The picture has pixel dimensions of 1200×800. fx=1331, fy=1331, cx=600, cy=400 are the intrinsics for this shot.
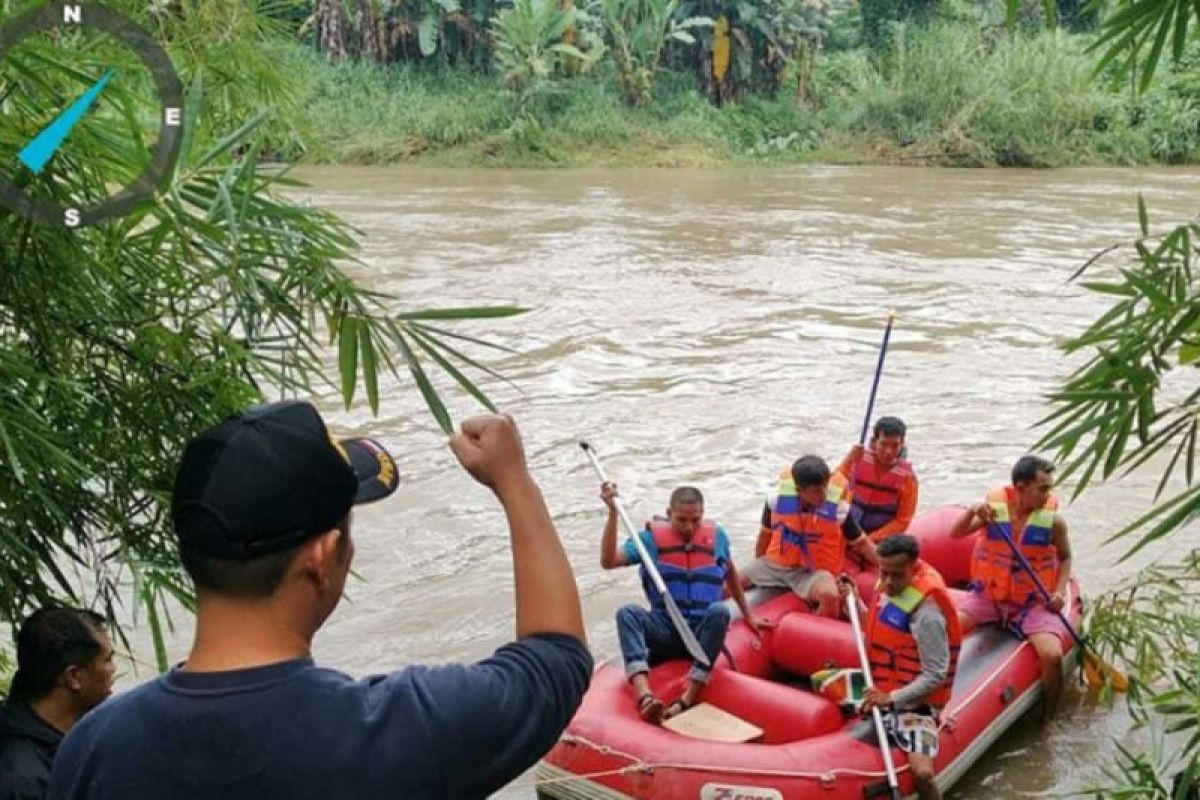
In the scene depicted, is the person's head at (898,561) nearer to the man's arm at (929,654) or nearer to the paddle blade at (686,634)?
the man's arm at (929,654)

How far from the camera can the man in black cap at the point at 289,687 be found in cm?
116

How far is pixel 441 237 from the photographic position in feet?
53.2

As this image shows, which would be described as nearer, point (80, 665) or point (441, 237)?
point (80, 665)

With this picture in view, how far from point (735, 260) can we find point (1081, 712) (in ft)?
32.6

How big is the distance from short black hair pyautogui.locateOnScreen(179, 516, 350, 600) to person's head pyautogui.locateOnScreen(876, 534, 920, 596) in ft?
11.7

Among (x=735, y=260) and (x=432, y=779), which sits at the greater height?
(x=432, y=779)

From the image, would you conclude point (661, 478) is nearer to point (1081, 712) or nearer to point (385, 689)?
point (1081, 712)

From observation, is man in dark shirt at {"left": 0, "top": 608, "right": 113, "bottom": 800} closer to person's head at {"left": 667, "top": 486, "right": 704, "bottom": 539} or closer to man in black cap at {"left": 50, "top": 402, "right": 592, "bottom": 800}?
man in black cap at {"left": 50, "top": 402, "right": 592, "bottom": 800}

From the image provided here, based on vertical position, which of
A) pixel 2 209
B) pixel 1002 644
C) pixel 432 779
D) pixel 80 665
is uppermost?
pixel 2 209

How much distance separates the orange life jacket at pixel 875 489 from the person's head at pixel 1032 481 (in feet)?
2.79

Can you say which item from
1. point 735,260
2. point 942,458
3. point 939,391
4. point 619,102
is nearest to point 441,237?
point 735,260

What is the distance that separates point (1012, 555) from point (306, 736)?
4794mm

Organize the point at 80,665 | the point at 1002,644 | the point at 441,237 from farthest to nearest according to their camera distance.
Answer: the point at 441,237, the point at 1002,644, the point at 80,665

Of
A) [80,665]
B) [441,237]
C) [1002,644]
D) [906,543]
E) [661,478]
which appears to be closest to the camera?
[80,665]
